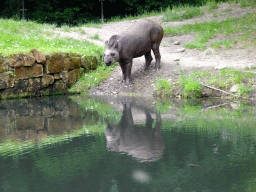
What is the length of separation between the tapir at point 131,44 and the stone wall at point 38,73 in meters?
2.03

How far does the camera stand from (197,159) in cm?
359

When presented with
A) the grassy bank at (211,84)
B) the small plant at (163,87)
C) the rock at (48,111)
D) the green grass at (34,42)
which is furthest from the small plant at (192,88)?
the green grass at (34,42)

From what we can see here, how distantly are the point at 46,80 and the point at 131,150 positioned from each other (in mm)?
7343

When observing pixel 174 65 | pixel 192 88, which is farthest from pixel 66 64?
pixel 192 88

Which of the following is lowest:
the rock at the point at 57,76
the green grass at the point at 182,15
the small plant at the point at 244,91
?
the small plant at the point at 244,91

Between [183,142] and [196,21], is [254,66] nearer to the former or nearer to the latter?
[183,142]

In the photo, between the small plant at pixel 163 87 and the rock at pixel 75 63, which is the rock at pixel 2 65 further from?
the small plant at pixel 163 87

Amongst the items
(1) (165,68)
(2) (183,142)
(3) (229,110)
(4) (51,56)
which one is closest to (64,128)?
(2) (183,142)

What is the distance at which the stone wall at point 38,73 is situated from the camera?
1003 centimetres

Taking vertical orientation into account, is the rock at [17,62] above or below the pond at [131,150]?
above

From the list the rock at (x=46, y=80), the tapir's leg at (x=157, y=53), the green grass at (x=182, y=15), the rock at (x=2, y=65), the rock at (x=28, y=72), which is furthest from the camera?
the green grass at (x=182, y=15)

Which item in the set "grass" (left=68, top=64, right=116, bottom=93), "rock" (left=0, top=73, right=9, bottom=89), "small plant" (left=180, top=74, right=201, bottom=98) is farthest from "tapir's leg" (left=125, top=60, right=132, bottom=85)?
"rock" (left=0, top=73, right=9, bottom=89)

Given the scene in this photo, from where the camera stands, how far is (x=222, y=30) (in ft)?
50.8

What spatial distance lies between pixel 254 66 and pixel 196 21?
28.9 feet
